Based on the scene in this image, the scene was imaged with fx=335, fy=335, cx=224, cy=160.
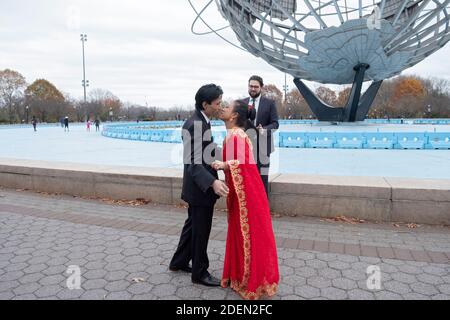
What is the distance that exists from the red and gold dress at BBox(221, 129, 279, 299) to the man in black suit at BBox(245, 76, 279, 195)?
1.63 meters

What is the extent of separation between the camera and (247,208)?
114 inches

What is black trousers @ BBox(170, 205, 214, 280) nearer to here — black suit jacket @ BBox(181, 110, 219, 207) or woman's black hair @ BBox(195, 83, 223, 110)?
black suit jacket @ BBox(181, 110, 219, 207)

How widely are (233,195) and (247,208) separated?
0.60 ft

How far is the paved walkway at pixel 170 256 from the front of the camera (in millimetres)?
3125

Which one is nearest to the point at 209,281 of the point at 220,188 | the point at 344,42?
the point at 220,188

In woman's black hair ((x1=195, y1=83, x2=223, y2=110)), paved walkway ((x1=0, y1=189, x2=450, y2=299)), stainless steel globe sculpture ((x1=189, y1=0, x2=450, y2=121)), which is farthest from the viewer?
stainless steel globe sculpture ((x1=189, y1=0, x2=450, y2=121))

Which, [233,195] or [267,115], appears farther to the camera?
[267,115]

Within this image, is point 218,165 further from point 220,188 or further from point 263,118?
point 263,118

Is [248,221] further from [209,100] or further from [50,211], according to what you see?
[50,211]

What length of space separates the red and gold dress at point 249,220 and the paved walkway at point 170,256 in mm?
239

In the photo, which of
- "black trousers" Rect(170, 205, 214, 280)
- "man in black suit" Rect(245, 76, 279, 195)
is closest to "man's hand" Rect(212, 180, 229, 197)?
"black trousers" Rect(170, 205, 214, 280)

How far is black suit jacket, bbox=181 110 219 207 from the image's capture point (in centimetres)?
291

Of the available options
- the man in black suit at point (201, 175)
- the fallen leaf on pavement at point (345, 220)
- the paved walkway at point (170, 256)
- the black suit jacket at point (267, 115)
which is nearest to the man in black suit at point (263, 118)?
the black suit jacket at point (267, 115)

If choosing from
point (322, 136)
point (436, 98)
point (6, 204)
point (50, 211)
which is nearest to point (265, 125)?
point (50, 211)
